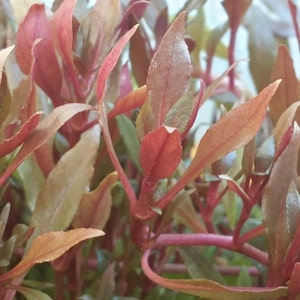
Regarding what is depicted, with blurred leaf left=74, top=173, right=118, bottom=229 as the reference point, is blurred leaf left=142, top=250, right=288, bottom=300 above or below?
below

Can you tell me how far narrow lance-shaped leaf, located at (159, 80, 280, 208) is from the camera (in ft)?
1.14

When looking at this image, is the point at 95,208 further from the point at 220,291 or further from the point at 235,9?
the point at 235,9

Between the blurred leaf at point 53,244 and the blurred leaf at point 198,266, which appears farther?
the blurred leaf at point 198,266

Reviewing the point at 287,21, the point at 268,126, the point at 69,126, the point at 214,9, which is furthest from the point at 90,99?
the point at 214,9

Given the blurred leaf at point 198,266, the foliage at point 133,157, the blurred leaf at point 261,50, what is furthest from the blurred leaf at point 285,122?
the blurred leaf at point 261,50

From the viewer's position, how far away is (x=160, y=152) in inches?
13.8

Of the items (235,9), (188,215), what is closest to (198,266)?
(188,215)

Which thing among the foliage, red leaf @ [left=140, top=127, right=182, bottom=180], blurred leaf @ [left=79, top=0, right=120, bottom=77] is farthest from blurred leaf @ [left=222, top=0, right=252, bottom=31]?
red leaf @ [left=140, top=127, right=182, bottom=180]

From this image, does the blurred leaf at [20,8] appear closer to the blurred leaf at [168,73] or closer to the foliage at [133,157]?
the foliage at [133,157]

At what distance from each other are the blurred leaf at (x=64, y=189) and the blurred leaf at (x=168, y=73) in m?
0.07

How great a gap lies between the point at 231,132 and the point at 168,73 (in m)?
0.05

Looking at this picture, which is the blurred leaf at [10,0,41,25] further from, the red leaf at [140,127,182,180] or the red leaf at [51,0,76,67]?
the red leaf at [140,127,182,180]

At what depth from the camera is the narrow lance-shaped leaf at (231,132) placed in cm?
35

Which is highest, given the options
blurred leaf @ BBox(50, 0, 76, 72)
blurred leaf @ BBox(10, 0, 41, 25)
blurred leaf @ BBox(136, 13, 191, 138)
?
blurred leaf @ BBox(10, 0, 41, 25)
